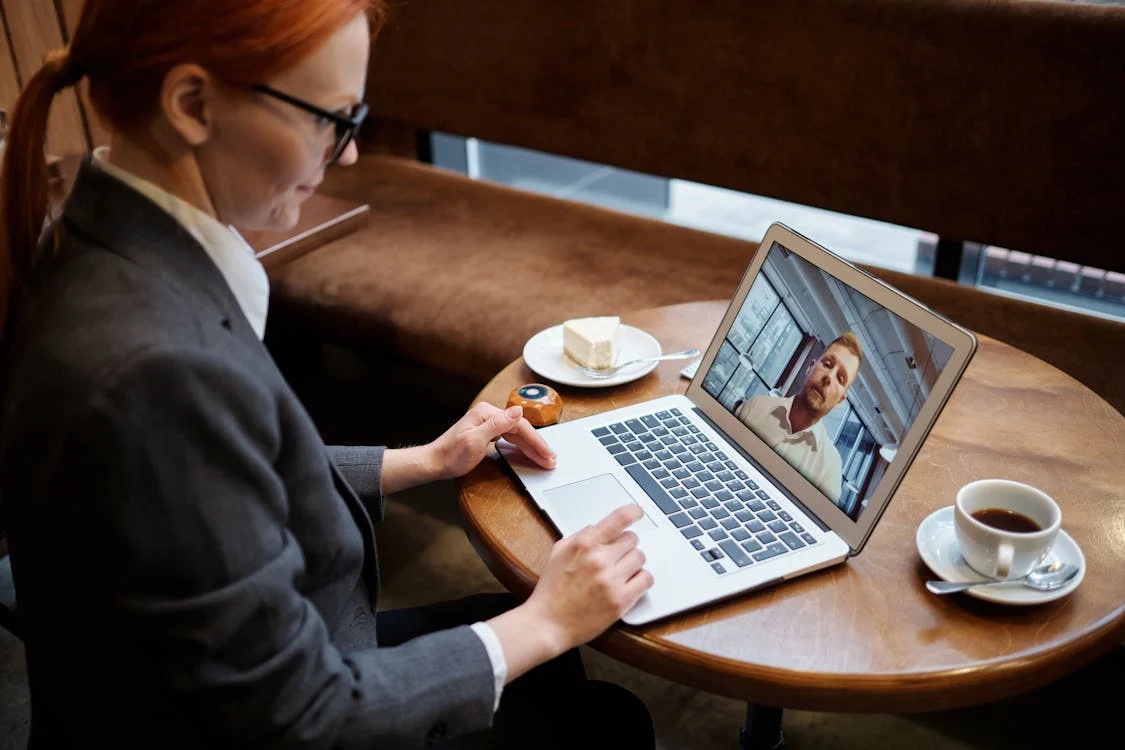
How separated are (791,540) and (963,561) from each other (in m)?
0.18

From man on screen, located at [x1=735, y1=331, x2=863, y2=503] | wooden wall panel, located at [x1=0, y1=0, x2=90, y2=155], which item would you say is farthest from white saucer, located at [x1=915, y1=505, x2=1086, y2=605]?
wooden wall panel, located at [x1=0, y1=0, x2=90, y2=155]

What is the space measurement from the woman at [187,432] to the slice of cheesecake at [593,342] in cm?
51

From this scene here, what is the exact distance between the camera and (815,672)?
0.90 meters

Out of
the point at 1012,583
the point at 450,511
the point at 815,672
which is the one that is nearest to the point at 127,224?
the point at 815,672

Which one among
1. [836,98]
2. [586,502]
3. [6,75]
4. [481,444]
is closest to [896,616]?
[586,502]

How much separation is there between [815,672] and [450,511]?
154cm

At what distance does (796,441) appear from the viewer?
110 centimetres

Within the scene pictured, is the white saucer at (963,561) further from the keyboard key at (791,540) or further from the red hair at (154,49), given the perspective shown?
the red hair at (154,49)

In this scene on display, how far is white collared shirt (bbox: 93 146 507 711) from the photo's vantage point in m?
0.80

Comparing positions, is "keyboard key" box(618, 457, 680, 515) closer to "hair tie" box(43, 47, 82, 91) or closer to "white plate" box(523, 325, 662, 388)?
"white plate" box(523, 325, 662, 388)

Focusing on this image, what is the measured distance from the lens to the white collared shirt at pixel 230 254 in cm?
80

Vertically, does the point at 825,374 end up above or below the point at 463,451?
above

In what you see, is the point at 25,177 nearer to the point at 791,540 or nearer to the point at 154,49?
the point at 154,49

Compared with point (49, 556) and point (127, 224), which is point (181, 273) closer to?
point (127, 224)
